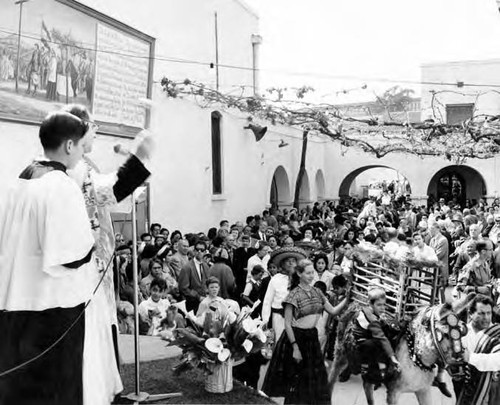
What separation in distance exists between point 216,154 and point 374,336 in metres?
12.2

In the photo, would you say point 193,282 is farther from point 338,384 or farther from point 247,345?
point 247,345

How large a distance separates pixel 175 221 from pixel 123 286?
645 centimetres

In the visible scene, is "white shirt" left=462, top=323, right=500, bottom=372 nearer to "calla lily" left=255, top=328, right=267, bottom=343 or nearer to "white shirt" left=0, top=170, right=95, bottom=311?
"calla lily" left=255, top=328, right=267, bottom=343

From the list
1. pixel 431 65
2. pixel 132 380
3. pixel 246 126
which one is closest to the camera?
pixel 132 380

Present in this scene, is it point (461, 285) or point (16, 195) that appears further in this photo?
point (461, 285)

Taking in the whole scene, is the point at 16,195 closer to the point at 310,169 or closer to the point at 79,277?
the point at 79,277

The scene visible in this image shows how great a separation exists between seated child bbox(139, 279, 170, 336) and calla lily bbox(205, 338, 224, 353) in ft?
8.06

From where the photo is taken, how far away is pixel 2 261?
2.54 m

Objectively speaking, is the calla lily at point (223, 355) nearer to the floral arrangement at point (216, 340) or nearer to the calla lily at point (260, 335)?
the floral arrangement at point (216, 340)

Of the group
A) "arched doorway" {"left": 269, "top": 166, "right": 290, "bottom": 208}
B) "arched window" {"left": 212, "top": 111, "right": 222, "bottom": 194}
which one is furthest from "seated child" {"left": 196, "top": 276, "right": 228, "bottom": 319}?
"arched doorway" {"left": 269, "top": 166, "right": 290, "bottom": 208}

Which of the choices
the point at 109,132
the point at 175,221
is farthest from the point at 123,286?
the point at 175,221

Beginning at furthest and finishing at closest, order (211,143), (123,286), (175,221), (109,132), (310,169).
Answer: (310,169)
(211,143)
(175,221)
(109,132)
(123,286)

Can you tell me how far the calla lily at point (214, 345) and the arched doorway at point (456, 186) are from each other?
2740 cm

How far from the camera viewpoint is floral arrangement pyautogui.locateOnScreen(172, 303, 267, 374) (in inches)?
171
